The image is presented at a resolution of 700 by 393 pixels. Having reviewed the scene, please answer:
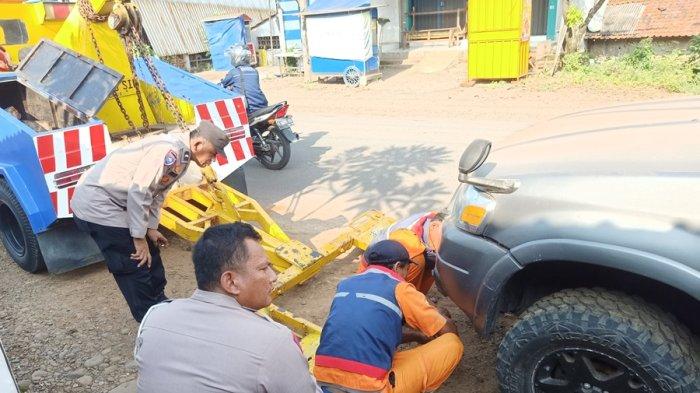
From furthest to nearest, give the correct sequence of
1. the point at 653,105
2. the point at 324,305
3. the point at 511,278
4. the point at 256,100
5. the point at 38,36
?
the point at 256,100 → the point at 38,36 → the point at 324,305 → the point at 653,105 → the point at 511,278

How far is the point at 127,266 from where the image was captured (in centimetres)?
319

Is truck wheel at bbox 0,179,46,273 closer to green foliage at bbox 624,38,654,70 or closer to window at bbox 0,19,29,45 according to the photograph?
window at bbox 0,19,29,45

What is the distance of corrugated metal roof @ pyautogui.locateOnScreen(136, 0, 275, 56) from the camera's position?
24766mm

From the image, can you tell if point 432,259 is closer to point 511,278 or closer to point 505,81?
point 511,278

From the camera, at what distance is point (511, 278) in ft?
7.35

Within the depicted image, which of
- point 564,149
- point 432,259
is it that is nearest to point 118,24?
point 432,259

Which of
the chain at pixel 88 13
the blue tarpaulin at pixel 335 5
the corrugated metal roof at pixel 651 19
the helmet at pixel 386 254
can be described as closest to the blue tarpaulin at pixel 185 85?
the chain at pixel 88 13

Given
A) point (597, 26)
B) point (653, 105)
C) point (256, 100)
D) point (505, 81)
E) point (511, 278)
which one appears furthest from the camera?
point (597, 26)

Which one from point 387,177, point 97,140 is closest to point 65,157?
point 97,140

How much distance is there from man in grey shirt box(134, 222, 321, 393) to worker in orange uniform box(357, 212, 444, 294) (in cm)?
131

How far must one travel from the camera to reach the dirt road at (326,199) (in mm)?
3219

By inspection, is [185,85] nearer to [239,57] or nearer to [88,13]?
[88,13]

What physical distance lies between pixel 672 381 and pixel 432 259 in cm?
157

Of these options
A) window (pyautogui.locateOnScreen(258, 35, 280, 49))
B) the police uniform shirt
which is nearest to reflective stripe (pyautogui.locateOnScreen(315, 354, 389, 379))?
the police uniform shirt
